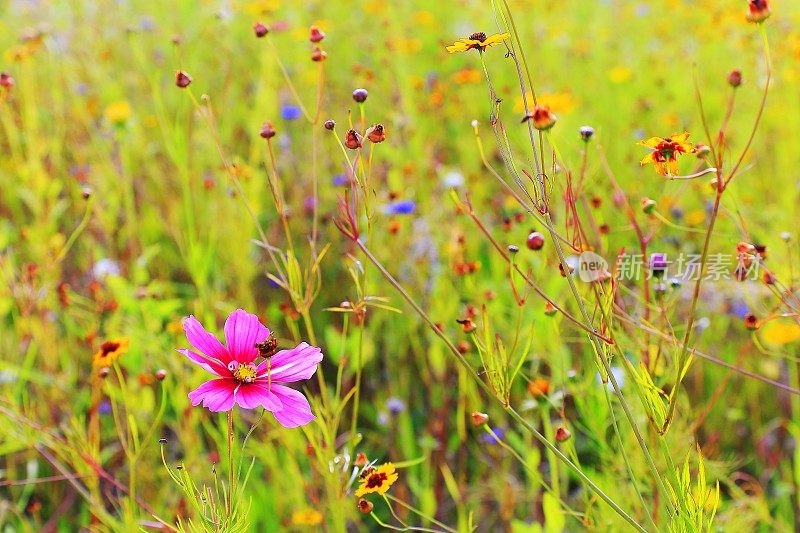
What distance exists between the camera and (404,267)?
1514 millimetres

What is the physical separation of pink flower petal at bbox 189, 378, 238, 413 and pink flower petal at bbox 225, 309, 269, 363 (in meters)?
0.03

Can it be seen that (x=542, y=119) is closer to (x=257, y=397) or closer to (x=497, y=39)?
(x=497, y=39)

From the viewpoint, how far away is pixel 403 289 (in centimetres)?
91

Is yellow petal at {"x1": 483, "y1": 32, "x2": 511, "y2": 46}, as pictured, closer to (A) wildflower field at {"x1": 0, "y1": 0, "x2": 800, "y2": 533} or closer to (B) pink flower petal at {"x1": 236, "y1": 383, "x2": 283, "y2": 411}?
(A) wildflower field at {"x1": 0, "y1": 0, "x2": 800, "y2": 533}

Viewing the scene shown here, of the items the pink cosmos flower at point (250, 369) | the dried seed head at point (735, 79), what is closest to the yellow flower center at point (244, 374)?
the pink cosmos flower at point (250, 369)

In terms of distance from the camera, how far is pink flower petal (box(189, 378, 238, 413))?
1.87 feet

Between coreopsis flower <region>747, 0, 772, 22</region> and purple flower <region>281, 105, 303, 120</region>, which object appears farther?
purple flower <region>281, 105, 303, 120</region>

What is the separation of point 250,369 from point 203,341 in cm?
5

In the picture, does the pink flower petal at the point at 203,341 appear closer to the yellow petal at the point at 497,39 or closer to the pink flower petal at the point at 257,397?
the pink flower petal at the point at 257,397

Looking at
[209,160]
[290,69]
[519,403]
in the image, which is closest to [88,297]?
[209,160]

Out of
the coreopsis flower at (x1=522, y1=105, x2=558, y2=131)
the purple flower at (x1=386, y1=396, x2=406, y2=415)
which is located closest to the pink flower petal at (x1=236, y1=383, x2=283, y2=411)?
the coreopsis flower at (x1=522, y1=105, x2=558, y2=131)

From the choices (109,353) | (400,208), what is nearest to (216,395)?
(109,353)

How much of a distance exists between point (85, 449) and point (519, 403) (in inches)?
25.7

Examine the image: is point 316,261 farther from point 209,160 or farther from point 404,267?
point 209,160
